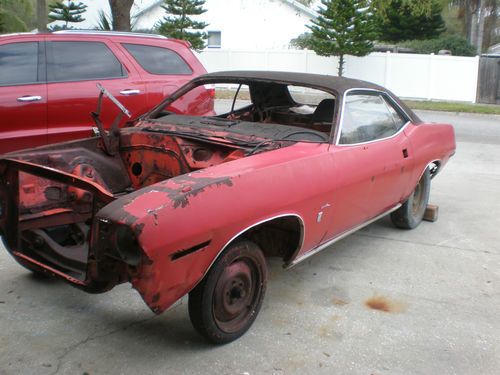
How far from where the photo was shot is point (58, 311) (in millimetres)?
3668

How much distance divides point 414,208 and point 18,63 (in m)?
4.34

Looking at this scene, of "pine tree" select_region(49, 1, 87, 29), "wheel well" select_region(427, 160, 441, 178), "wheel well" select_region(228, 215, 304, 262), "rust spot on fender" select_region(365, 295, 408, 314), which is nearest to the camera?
"wheel well" select_region(228, 215, 304, 262)

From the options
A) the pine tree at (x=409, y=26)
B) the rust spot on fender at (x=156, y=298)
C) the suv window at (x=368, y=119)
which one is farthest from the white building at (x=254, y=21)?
the rust spot on fender at (x=156, y=298)

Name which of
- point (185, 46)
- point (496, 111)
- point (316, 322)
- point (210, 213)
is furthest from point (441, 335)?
point (496, 111)

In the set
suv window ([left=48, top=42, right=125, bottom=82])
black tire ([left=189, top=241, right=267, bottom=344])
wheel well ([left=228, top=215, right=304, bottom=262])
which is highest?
suv window ([left=48, top=42, right=125, bottom=82])

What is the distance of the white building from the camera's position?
27672 mm

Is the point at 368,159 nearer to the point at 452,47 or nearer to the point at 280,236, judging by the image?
the point at 280,236

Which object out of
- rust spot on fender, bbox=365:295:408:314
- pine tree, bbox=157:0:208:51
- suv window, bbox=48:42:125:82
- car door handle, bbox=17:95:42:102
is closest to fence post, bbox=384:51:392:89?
pine tree, bbox=157:0:208:51

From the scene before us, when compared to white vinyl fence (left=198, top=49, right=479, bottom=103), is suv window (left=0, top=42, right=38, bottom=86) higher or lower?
lower

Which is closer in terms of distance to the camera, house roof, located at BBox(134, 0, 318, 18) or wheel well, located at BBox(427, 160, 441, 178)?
wheel well, located at BBox(427, 160, 441, 178)

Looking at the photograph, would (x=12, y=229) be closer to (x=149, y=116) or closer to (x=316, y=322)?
(x=149, y=116)

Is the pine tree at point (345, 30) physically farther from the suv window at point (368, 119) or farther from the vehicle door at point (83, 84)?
the suv window at point (368, 119)

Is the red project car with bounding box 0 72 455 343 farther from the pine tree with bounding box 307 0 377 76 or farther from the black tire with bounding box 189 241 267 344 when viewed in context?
the pine tree with bounding box 307 0 377 76

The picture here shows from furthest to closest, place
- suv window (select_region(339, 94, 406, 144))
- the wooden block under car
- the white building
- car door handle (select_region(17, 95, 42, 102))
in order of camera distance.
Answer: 1. the white building
2. the wooden block under car
3. car door handle (select_region(17, 95, 42, 102))
4. suv window (select_region(339, 94, 406, 144))
